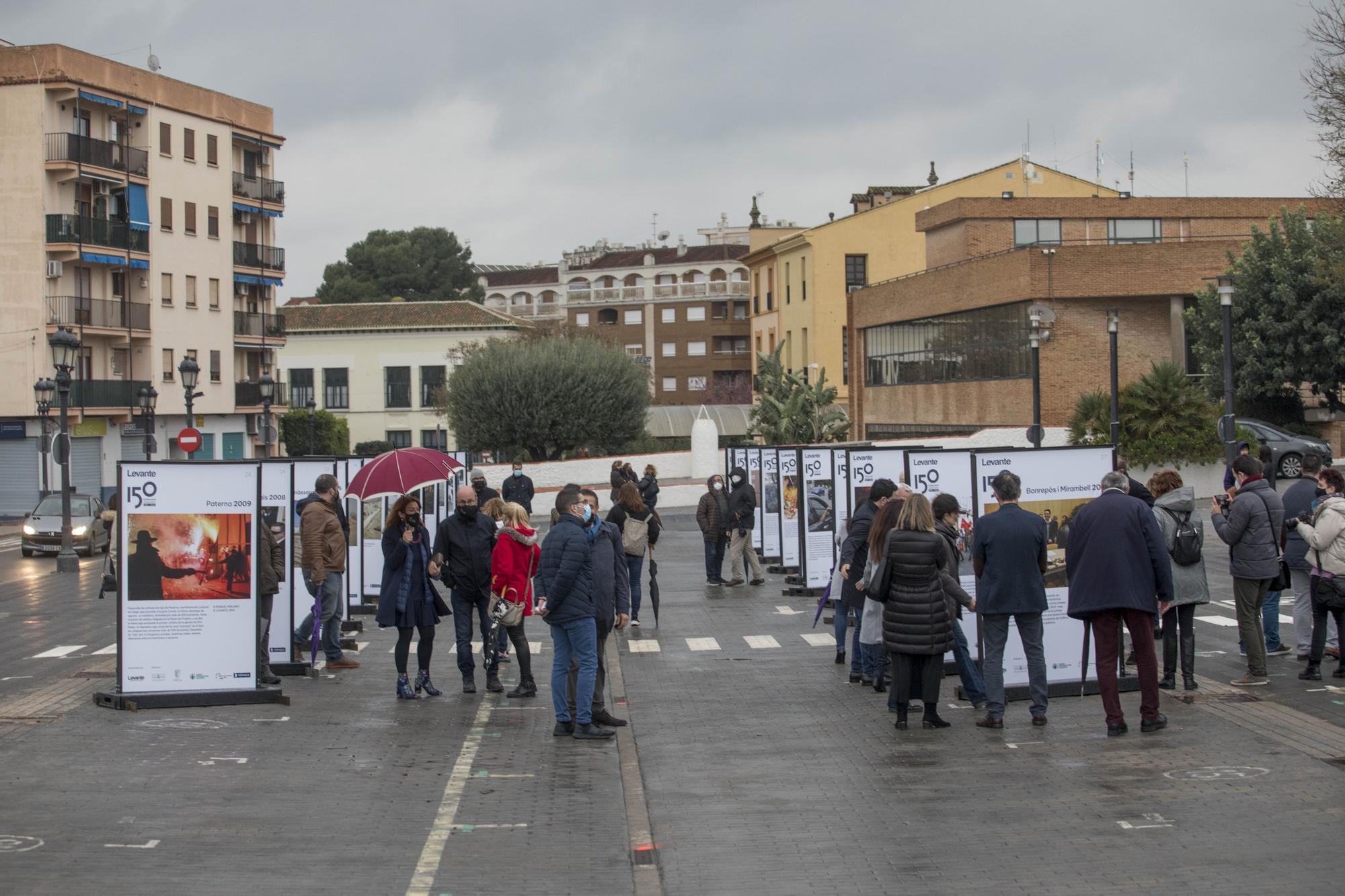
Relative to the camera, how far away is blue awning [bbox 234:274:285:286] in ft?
236

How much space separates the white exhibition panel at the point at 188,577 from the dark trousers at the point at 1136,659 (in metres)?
6.87

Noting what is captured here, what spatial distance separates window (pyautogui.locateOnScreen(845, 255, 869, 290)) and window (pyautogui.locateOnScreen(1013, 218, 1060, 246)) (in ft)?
58.5

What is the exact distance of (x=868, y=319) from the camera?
6500cm

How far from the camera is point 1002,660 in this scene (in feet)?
37.3

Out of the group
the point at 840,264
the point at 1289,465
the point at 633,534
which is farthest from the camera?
the point at 840,264

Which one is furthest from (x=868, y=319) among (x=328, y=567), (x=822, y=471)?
(x=328, y=567)

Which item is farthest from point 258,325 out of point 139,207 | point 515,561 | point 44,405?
point 515,561

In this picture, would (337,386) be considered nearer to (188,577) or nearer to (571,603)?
(188,577)

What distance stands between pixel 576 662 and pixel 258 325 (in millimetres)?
64858

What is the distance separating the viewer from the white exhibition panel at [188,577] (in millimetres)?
12344

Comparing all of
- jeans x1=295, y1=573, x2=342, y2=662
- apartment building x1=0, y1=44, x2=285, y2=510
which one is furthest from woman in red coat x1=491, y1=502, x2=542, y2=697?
apartment building x1=0, y1=44, x2=285, y2=510

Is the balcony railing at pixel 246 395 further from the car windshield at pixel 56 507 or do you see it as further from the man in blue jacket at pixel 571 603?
the man in blue jacket at pixel 571 603

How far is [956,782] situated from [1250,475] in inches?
197

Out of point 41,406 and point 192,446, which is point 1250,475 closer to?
point 192,446
